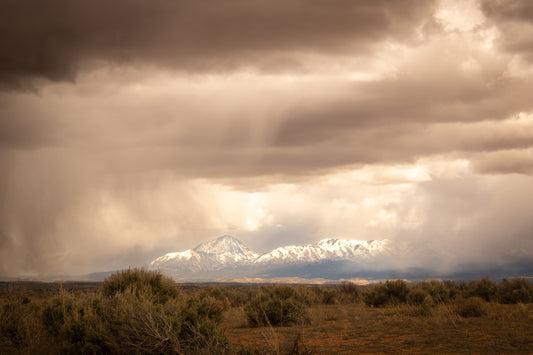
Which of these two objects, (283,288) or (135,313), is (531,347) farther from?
(283,288)

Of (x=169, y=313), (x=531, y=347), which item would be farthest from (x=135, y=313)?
(x=531, y=347)

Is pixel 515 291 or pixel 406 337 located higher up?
pixel 406 337

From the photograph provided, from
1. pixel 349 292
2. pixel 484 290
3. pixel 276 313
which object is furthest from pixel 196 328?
pixel 349 292

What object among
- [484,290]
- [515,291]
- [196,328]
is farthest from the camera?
[484,290]

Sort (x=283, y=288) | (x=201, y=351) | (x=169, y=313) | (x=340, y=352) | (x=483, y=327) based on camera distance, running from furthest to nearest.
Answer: (x=283, y=288), (x=483, y=327), (x=340, y=352), (x=169, y=313), (x=201, y=351)

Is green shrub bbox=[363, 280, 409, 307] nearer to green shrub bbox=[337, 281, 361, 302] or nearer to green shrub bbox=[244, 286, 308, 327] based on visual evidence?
green shrub bbox=[337, 281, 361, 302]

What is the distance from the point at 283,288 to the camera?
34.6m

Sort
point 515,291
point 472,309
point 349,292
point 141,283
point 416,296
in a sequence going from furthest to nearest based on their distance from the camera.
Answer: point 349,292, point 515,291, point 416,296, point 472,309, point 141,283

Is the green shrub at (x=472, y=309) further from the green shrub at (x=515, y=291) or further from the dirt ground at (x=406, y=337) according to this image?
the green shrub at (x=515, y=291)

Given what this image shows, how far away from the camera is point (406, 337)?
18547mm

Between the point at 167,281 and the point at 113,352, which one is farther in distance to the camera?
the point at 167,281

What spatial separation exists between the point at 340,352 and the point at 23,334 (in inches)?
479

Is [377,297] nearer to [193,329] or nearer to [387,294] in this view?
[387,294]

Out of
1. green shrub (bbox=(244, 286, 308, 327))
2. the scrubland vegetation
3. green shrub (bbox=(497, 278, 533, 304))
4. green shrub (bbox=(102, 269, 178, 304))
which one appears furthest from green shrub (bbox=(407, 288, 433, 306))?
green shrub (bbox=(102, 269, 178, 304))
